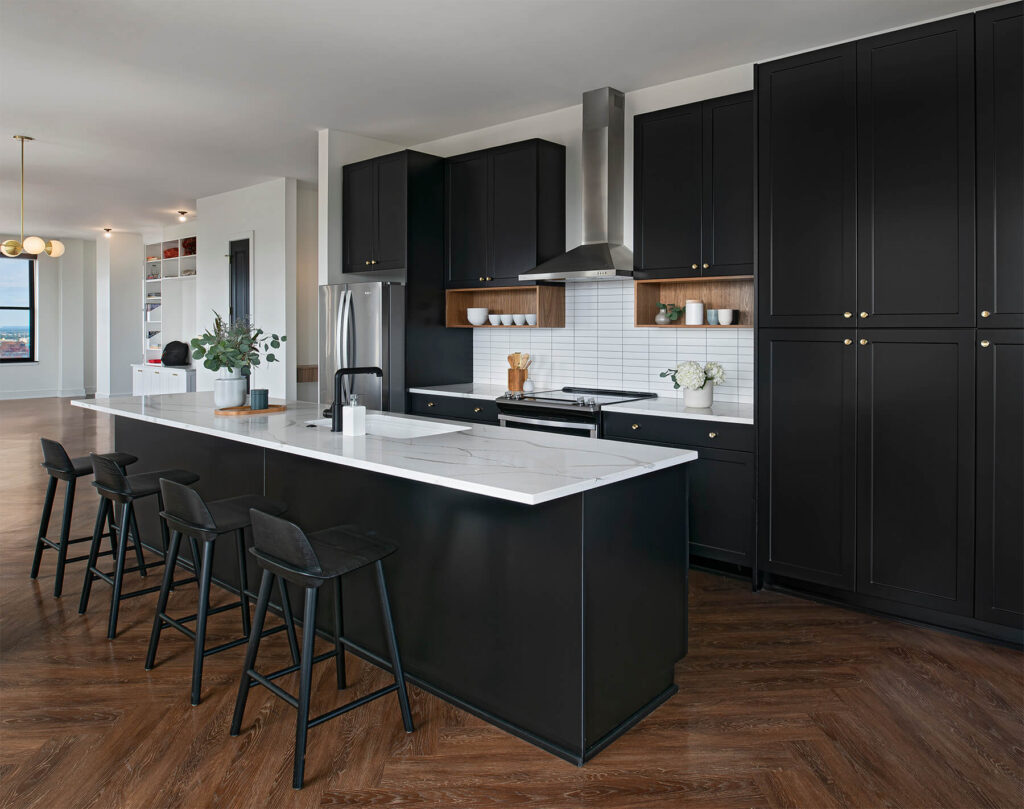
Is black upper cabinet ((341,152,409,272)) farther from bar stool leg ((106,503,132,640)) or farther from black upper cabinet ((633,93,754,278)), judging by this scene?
bar stool leg ((106,503,132,640))

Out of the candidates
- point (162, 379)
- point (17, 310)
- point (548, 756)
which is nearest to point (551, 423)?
point (548, 756)

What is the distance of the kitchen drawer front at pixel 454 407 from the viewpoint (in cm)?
529

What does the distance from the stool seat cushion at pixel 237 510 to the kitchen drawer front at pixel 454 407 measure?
2.19 metres

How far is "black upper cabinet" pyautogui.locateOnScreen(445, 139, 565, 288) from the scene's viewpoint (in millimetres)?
5324

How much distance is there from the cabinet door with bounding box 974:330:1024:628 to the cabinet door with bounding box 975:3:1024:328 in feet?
0.53

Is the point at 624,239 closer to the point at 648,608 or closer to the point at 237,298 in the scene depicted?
the point at 648,608

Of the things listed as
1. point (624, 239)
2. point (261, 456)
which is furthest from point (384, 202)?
point (261, 456)

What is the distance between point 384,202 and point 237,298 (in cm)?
354

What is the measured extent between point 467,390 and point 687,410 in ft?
6.23

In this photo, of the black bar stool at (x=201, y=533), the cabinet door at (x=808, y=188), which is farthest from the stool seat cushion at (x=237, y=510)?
the cabinet door at (x=808, y=188)

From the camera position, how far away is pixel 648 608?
2.72 metres

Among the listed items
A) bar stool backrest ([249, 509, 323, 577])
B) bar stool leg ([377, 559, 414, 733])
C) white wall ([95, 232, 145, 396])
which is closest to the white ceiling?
bar stool backrest ([249, 509, 323, 577])

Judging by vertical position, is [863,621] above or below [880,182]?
below

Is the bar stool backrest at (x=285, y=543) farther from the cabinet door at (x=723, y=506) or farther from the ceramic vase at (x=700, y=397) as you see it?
the ceramic vase at (x=700, y=397)
